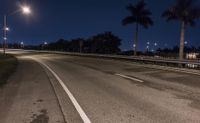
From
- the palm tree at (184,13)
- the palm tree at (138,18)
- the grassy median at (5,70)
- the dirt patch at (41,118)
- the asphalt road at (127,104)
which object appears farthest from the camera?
the palm tree at (138,18)

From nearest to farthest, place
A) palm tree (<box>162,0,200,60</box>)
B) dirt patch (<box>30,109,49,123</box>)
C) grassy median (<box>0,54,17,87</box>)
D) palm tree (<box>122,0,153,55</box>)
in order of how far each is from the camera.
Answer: dirt patch (<box>30,109,49,123</box>)
grassy median (<box>0,54,17,87</box>)
palm tree (<box>162,0,200,60</box>)
palm tree (<box>122,0,153,55</box>)

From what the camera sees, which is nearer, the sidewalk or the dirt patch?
the dirt patch

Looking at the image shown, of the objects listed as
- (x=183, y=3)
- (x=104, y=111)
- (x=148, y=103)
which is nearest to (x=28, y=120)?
(x=104, y=111)

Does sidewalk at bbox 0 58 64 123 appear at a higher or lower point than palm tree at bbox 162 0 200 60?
lower

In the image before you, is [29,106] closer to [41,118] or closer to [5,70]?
[41,118]

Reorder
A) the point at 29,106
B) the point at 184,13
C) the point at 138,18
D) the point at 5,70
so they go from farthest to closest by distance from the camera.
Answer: the point at 138,18
the point at 184,13
the point at 5,70
the point at 29,106

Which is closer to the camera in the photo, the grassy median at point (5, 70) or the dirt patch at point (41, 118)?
the dirt patch at point (41, 118)

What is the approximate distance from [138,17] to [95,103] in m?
41.6

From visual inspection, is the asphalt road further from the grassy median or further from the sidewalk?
the grassy median

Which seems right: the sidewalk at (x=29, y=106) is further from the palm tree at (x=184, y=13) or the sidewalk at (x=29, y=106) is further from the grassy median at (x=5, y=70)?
the palm tree at (x=184, y=13)

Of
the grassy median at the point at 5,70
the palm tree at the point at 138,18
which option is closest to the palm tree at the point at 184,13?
the palm tree at the point at 138,18

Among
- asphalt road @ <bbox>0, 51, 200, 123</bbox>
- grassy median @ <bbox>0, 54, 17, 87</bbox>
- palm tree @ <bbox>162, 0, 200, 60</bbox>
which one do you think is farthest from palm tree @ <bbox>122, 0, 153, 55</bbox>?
asphalt road @ <bbox>0, 51, 200, 123</bbox>

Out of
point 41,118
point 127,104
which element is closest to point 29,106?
point 41,118

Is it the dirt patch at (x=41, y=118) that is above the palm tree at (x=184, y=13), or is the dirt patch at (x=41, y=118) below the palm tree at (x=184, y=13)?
below
